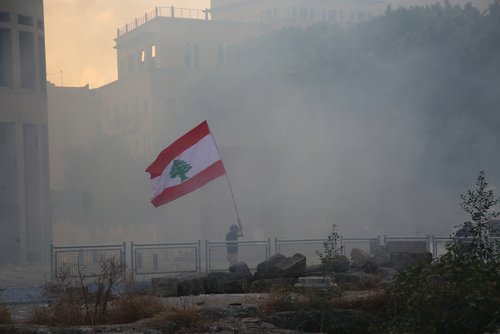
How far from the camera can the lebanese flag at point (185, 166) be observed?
1043 inches

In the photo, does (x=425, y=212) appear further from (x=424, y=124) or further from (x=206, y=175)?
(x=206, y=175)

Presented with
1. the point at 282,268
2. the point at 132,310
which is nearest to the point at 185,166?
the point at 282,268

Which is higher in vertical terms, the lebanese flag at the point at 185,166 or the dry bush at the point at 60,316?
the lebanese flag at the point at 185,166

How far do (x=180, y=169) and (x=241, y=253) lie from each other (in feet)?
12.4

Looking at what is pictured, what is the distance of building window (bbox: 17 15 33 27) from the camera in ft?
138

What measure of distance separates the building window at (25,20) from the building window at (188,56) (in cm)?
2537

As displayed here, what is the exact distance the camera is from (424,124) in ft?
157

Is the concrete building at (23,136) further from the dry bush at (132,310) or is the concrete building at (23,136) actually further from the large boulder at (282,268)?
the dry bush at (132,310)

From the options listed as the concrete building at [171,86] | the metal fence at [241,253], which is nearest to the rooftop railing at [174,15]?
the concrete building at [171,86]

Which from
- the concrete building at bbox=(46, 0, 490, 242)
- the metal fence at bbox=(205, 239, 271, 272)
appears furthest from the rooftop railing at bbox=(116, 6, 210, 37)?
the metal fence at bbox=(205, 239, 271, 272)

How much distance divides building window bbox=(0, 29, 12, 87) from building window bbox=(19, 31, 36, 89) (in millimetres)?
525

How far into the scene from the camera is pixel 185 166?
2683 centimetres

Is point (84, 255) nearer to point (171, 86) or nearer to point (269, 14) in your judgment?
point (171, 86)

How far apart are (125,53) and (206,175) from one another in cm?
4616
